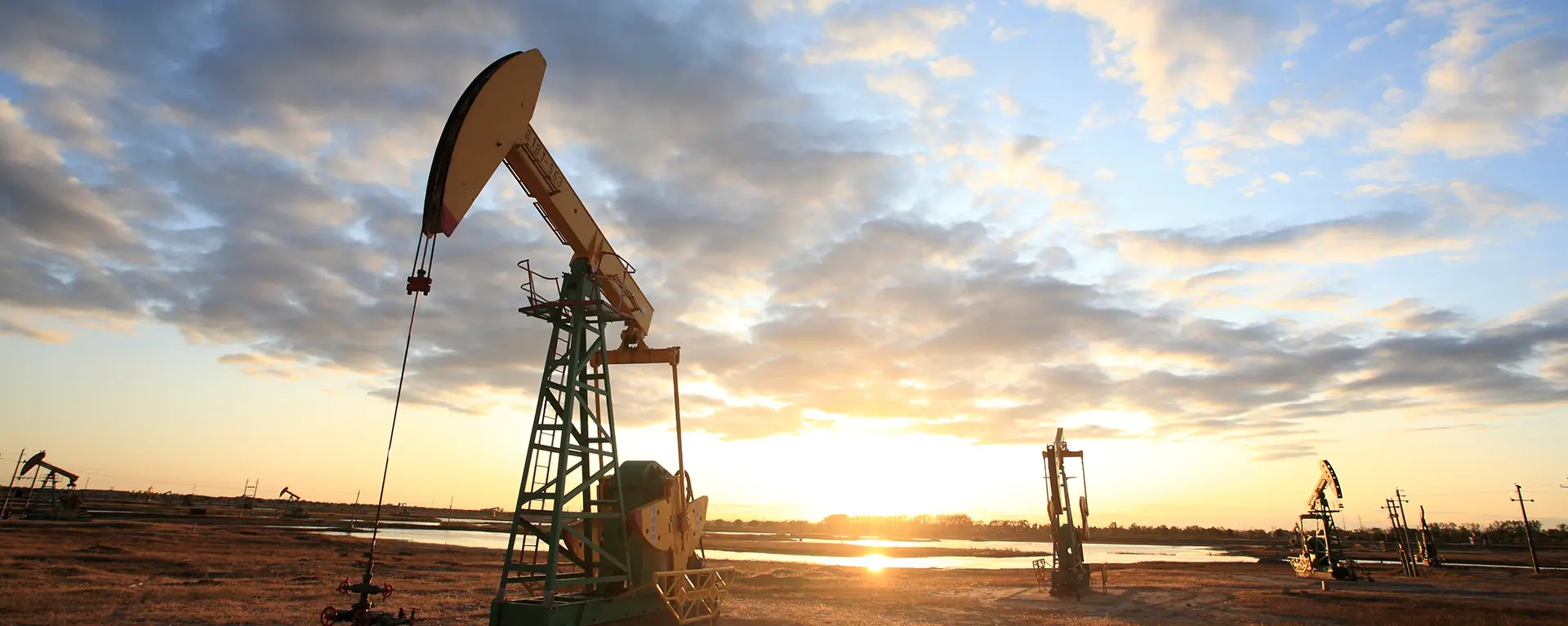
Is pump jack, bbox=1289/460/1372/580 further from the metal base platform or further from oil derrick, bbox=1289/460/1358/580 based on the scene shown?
the metal base platform

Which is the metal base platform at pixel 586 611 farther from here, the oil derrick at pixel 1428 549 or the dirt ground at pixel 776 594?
the oil derrick at pixel 1428 549

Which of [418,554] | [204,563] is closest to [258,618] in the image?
[204,563]

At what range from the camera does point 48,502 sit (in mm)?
62750

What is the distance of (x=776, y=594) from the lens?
86.4ft

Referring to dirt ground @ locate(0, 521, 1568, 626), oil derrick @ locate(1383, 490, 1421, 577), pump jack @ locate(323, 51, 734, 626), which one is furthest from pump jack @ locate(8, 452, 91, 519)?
oil derrick @ locate(1383, 490, 1421, 577)

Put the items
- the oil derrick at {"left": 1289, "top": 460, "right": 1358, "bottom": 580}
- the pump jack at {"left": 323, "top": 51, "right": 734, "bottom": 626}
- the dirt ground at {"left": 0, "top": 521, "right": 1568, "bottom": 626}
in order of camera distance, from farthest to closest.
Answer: the oil derrick at {"left": 1289, "top": 460, "right": 1358, "bottom": 580} < the dirt ground at {"left": 0, "top": 521, "right": 1568, "bottom": 626} < the pump jack at {"left": 323, "top": 51, "right": 734, "bottom": 626}

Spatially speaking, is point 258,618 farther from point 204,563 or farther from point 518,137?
point 204,563

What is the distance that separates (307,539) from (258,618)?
38063 millimetres

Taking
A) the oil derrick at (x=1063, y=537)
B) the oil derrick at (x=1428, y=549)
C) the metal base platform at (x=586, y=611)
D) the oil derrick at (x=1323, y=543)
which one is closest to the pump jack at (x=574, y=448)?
the metal base platform at (x=586, y=611)

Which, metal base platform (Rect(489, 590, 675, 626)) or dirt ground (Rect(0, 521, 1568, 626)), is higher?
metal base platform (Rect(489, 590, 675, 626))

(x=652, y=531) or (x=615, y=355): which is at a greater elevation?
(x=615, y=355)

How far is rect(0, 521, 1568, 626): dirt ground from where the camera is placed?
1833 centimetres

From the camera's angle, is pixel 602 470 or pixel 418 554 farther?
pixel 418 554

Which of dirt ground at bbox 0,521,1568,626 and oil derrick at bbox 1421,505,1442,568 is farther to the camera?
oil derrick at bbox 1421,505,1442,568
